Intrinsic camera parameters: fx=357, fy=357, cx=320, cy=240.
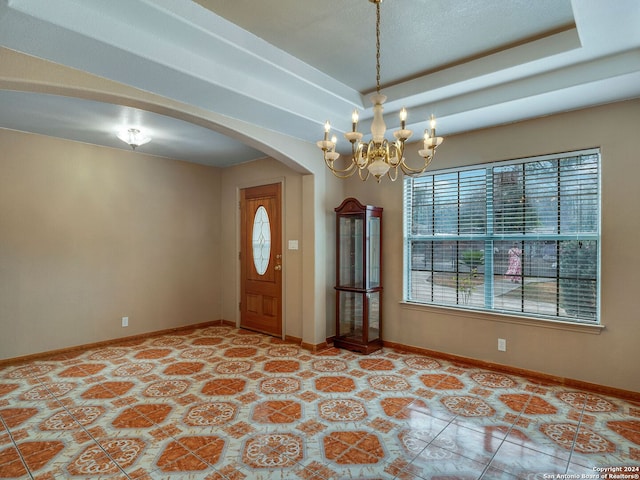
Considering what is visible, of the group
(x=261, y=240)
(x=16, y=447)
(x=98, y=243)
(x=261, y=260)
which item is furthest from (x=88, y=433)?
(x=261, y=240)

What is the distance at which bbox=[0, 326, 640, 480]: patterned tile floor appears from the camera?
7.21ft

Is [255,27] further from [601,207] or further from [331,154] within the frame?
[601,207]

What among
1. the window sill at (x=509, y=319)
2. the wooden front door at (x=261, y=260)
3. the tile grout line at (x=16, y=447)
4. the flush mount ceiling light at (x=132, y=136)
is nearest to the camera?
the tile grout line at (x=16, y=447)

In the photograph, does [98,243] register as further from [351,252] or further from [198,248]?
[351,252]

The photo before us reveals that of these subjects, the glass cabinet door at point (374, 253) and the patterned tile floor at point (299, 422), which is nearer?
the patterned tile floor at point (299, 422)

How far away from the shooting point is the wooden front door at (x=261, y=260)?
521 centimetres

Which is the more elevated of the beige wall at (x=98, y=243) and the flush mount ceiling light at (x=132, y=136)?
the flush mount ceiling light at (x=132, y=136)

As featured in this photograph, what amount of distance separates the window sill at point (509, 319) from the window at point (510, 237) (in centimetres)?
7

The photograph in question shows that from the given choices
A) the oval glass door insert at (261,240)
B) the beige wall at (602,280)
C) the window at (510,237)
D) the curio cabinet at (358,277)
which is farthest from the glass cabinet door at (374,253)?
the oval glass door insert at (261,240)

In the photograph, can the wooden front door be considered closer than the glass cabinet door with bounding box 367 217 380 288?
No

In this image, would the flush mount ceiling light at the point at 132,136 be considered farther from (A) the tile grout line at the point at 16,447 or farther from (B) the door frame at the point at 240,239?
(A) the tile grout line at the point at 16,447

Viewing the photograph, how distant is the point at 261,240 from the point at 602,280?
414cm

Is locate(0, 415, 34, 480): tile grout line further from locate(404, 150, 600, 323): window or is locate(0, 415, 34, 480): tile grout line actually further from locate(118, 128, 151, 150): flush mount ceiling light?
locate(404, 150, 600, 323): window

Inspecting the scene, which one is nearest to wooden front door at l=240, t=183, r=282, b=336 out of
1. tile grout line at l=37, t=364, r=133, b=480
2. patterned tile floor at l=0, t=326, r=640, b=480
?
patterned tile floor at l=0, t=326, r=640, b=480
